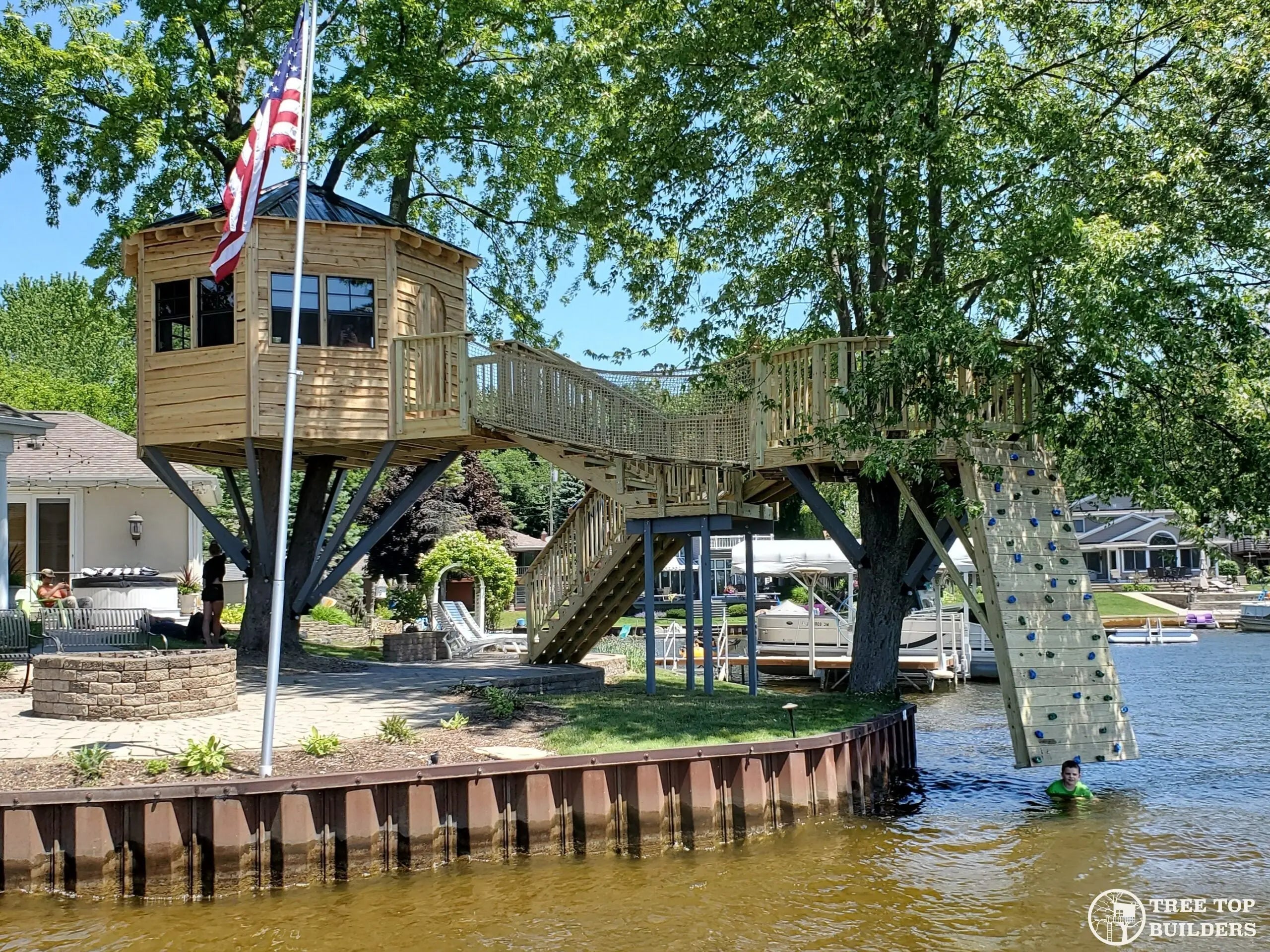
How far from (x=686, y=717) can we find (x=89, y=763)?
6.57 metres

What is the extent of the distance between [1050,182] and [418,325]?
9.73 m

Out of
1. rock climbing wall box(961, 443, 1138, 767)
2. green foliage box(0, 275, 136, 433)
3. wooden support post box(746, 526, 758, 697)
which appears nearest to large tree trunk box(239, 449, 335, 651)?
wooden support post box(746, 526, 758, 697)

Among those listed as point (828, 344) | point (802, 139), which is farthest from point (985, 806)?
point (802, 139)

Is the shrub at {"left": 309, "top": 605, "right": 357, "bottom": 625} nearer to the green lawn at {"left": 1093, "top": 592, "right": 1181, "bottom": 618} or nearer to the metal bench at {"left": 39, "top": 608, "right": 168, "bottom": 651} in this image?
the metal bench at {"left": 39, "top": 608, "right": 168, "bottom": 651}

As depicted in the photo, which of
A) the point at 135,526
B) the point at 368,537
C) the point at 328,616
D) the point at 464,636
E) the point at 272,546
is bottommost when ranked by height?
the point at 464,636

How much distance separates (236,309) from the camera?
17.7 metres

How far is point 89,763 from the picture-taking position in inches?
418

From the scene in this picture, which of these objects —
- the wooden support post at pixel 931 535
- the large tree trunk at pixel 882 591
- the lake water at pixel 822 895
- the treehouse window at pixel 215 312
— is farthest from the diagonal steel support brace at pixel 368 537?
the lake water at pixel 822 895

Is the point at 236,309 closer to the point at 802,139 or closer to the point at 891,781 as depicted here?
the point at 802,139

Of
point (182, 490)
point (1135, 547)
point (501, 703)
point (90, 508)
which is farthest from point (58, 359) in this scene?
point (1135, 547)

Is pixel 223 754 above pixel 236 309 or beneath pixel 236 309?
beneath

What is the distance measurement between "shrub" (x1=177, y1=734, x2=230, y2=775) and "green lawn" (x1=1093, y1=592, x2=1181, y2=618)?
43939mm

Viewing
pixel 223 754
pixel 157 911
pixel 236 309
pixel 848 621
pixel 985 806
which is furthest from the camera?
pixel 848 621

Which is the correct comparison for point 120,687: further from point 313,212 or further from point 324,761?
point 313,212
